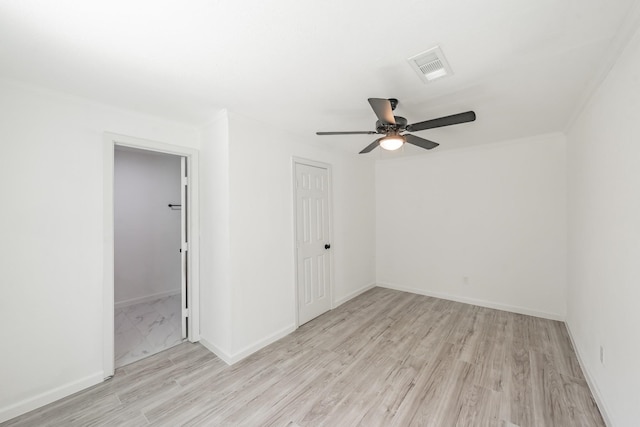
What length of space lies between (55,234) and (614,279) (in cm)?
411

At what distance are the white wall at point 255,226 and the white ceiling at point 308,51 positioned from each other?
1.35 feet

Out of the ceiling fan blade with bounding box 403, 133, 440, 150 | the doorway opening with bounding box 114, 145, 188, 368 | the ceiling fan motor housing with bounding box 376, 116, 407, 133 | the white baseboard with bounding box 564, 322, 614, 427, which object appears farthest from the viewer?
the doorway opening with bounding box 114, 145, 188, 368

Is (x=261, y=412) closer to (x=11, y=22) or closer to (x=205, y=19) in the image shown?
(x=205, y=19)

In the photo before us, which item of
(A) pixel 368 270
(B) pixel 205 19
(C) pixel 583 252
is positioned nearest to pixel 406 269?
(A) pixel 368 270

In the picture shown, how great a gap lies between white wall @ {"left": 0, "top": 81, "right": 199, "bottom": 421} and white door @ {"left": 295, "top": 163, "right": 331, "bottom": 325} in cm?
199

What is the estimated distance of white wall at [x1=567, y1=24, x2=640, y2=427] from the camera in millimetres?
1424

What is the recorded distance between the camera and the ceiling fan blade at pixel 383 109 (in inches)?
68.6

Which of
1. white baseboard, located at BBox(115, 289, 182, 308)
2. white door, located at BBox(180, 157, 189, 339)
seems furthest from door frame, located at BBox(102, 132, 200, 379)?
white baseboard, located at BBox(115, 289, 182, 308)

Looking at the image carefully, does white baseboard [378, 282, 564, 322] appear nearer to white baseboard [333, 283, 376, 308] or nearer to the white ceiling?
white baseboard [333, 283, 376, 308]

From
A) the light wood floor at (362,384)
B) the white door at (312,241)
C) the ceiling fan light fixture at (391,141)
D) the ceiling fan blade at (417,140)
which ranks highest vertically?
the ceiling fan blade at (417,140)

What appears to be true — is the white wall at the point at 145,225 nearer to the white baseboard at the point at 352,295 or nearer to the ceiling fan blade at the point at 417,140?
the white baseboard at the point at 352,295

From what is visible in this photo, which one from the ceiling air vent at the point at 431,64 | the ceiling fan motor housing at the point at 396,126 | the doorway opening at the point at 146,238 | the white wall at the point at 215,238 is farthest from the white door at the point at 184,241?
the ceiling air vent at the point at 431,64

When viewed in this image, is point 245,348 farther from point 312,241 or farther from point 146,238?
point 146,238

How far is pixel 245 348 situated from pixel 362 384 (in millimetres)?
1216
